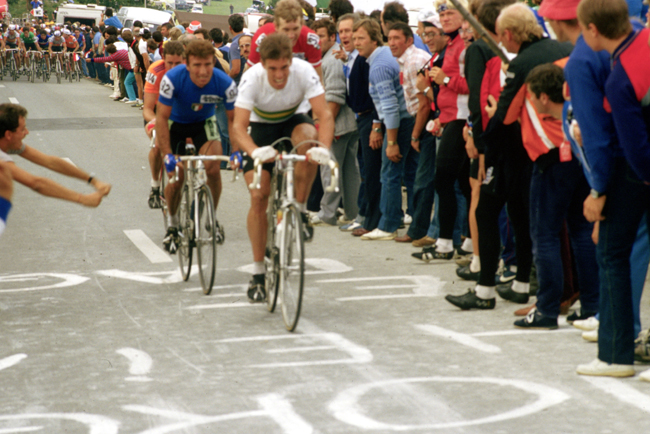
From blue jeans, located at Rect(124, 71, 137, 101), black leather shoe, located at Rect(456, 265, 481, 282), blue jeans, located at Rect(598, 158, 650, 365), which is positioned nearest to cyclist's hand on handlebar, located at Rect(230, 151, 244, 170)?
black leather shoe, located at Rect(456, 265, 481, 282)

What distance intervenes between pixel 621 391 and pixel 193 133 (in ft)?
16.6

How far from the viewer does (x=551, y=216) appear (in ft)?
19.0

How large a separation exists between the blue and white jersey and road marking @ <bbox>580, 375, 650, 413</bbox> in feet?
14.6

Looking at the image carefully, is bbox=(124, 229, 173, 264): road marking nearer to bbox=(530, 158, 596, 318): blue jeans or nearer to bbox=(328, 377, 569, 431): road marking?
bbox=(530, 158, 596, 318): blue jeans

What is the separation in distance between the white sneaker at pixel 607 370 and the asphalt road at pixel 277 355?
45 mm

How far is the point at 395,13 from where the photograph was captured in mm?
9375

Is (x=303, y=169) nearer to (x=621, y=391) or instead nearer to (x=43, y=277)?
(x=43, y=277)

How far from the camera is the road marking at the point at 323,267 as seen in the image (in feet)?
26.8

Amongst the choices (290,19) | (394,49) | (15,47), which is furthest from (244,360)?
(15,47)

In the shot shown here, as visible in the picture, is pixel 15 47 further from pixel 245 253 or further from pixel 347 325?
pixel 347 325

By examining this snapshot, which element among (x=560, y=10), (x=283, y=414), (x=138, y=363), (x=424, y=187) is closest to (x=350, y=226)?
(x=424, y=187)

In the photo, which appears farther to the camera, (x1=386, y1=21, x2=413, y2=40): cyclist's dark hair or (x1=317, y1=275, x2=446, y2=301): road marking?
(x1=386, y1=21, x2=413, y2=40): cyclist's dark hair

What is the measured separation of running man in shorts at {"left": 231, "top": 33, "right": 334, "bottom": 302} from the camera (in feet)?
21.2

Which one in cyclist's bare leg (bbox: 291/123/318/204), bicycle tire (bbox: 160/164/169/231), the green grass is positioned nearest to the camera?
cyclist's bare leg (bbox: 291/123/318/204)
